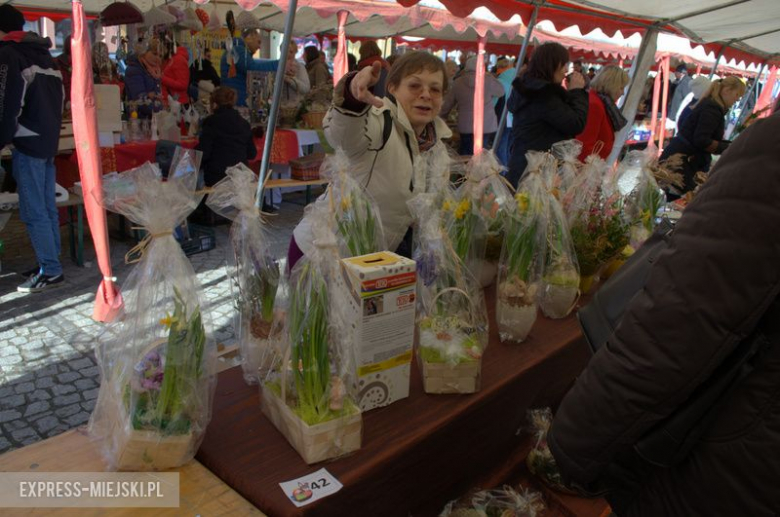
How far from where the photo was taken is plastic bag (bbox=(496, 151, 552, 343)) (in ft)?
5.57

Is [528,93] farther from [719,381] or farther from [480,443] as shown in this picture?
[719,381]

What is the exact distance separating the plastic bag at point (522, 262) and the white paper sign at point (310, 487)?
82 cm

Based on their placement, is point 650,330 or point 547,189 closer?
point 650,330

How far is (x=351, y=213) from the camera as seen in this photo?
5.55ft

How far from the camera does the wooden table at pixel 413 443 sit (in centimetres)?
111

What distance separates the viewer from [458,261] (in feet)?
5.26

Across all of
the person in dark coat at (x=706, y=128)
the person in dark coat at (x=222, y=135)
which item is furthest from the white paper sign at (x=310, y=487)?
the person in dark coat at (x=706, y=128)

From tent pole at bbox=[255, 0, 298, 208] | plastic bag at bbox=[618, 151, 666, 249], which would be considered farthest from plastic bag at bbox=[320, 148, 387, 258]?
plastic bag at bbox=[618, 151, 666, 249]

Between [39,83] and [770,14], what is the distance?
24.3ft

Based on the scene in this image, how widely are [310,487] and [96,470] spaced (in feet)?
1.47

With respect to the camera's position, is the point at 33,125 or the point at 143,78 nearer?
the point at 33,125

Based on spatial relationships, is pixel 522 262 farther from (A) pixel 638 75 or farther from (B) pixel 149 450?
(A) pixel 638 75

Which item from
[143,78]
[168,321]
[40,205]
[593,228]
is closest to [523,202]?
[593,228]

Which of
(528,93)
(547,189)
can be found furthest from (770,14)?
(547,189)
